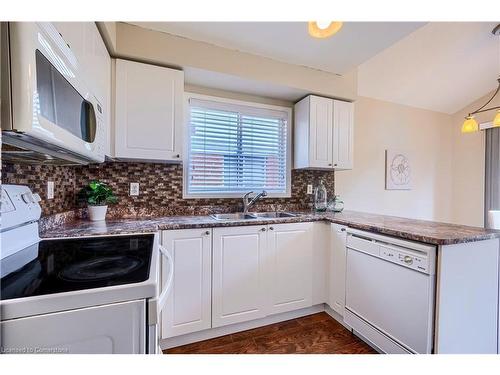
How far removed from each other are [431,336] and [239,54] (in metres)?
2.31

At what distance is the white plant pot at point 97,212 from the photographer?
170 cm

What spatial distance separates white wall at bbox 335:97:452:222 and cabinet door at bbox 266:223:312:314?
115 centimetres

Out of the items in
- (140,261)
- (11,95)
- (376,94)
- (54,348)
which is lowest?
(54,348)

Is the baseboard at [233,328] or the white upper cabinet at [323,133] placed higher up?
the white upper cabinet at [323,133]

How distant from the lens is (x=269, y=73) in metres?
2.05

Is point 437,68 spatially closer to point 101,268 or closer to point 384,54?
point 384,54

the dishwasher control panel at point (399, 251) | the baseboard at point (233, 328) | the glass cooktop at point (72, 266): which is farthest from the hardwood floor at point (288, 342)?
the glass cooktop at point (72, 266)

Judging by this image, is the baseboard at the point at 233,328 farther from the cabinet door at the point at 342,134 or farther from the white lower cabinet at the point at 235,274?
the cabinet door at the point at 342,134

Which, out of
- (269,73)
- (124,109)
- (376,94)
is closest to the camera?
(124,109)

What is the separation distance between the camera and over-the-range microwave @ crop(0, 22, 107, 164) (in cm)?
59

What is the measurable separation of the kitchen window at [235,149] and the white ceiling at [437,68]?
45.7 inches

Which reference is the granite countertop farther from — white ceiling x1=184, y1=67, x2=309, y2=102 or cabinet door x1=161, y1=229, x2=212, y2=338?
white ceiling x1=184, y1=67, x2=309, y2=102

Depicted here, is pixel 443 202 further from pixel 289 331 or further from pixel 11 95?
pixel 11 95

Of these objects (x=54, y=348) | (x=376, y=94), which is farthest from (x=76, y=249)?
(x=376, y=94)
